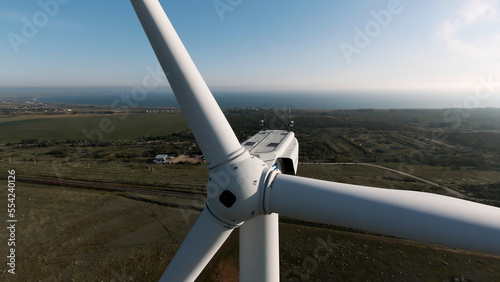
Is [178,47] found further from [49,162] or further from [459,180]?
[49,162]

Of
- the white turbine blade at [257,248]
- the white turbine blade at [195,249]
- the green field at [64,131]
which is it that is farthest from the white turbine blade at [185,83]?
the green field at [64,131]

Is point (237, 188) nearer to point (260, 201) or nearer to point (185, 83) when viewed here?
point (260, 201)

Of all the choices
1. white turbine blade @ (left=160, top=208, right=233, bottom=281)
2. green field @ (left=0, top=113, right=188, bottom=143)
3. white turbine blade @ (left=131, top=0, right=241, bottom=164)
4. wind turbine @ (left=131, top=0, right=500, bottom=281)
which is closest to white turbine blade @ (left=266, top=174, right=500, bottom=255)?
wind turbine @ (left=131, top=0, right=500, bottom=281)

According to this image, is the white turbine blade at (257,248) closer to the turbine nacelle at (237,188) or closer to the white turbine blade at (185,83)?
the turbine nacelle at (237,188)

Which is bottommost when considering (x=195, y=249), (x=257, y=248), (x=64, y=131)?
(x=64, y=131)

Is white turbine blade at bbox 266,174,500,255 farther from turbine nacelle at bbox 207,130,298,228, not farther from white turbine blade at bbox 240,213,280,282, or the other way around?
white turbine blade at bbox 240,213,280,282

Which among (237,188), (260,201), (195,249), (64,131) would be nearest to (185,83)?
(237,188)
